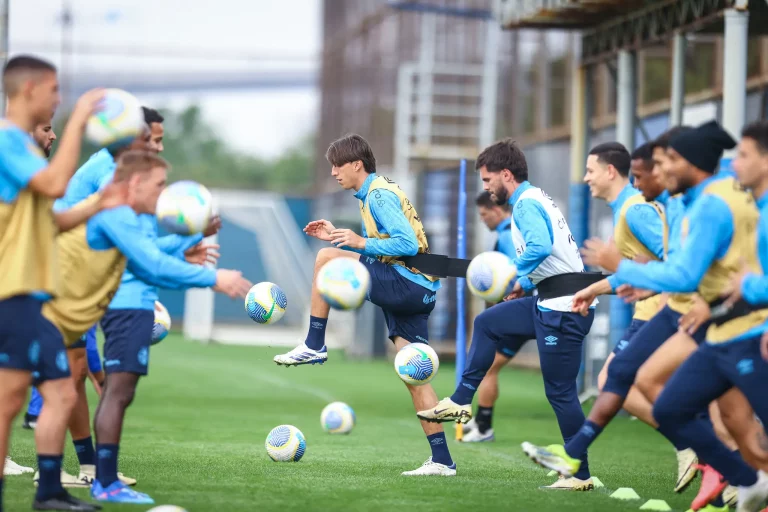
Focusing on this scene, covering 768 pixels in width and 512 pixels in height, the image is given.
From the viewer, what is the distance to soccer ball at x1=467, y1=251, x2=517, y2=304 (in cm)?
859

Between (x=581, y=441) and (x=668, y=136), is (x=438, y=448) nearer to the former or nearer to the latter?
(x=581, y=441)

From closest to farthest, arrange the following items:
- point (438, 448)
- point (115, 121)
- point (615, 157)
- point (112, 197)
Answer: point (112, 197), point (115, 121), point (615, 157), point (438, 448)

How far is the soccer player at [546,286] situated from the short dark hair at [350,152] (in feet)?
2.72

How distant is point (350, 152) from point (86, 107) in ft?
9.69

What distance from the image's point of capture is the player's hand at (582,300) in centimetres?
770

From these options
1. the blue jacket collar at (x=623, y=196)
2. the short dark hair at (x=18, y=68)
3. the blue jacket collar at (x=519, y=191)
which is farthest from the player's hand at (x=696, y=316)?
the short dark hair at (x=18, y=68)

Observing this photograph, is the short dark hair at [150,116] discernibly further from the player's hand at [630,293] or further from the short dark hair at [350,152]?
the player's hand at [630,293]

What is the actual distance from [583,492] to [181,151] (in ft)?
252

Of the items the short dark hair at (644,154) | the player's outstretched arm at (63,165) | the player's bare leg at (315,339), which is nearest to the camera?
the player's outstretched arm at (63,165)

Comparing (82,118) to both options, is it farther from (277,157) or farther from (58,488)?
(277,157)

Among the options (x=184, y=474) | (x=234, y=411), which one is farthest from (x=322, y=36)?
(x=184, y=474)

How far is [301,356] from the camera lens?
30.0ft

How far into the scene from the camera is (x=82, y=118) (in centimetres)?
616

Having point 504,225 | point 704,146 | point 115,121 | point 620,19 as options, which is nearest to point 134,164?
point 115,121
